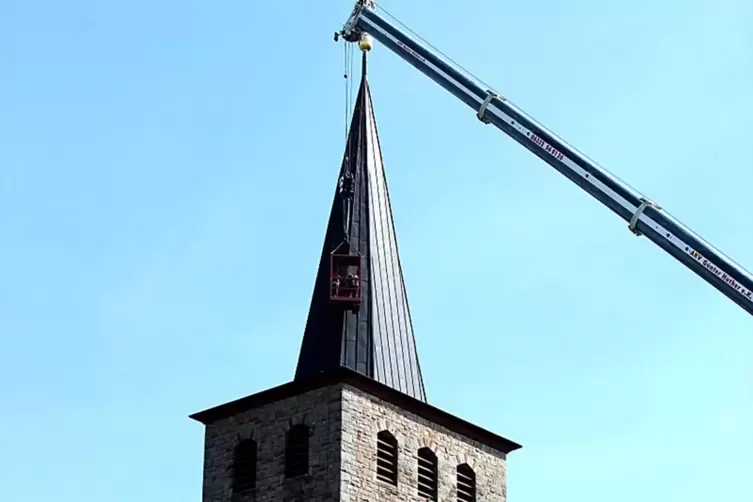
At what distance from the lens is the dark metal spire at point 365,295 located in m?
44.2

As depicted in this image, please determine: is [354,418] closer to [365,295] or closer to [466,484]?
[365,295]

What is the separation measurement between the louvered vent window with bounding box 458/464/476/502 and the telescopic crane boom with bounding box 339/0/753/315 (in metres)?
7.30

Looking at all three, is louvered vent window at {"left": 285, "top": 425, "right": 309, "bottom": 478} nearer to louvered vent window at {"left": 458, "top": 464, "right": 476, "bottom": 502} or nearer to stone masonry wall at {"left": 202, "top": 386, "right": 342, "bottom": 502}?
stone masonry wall at {"left": 202, "top": 386, "right": 342, "bottom": 502}

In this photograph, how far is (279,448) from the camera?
43.1m

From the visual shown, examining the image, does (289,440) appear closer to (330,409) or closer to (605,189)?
(330,409)

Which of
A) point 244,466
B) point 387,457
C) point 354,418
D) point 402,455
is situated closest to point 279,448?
point 244,466

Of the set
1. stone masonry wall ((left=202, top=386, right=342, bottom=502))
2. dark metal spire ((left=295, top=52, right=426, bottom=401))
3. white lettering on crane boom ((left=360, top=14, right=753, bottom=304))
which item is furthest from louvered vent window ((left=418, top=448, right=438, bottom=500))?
white lettering on crane boom ((left=360, top=14, right=753, bottom=304))

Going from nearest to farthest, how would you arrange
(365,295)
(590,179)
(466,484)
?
(590,179), (466,484), (365,295)

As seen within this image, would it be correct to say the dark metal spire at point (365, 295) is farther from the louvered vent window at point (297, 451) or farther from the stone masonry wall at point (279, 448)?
the louvered vent window at point (297, 451)

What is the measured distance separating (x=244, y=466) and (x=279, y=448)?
1.23 meters

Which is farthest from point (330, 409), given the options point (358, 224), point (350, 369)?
point (358, 224)

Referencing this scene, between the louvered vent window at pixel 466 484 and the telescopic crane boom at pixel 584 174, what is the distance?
7.30 meters

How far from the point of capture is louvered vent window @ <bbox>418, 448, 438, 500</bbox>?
143 ft

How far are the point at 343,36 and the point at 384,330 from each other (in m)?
8.62
